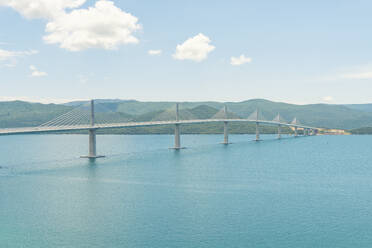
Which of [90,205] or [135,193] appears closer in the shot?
[90,205]

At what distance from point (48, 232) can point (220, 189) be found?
89.7ft

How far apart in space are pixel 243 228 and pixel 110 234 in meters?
13.2

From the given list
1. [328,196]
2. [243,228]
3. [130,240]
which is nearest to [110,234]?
[130,240]

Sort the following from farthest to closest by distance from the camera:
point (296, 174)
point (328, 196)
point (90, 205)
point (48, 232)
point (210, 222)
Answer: point (296, 174) → point (328, 196) → point (90, 205) → point (210, 222) → point (48, 232)

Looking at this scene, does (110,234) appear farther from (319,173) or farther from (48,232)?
(319,173)

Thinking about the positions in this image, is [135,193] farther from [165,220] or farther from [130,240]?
[130,240]

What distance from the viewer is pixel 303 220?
3800 centimetres

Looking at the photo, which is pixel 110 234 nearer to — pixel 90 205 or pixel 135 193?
pixel 90 205

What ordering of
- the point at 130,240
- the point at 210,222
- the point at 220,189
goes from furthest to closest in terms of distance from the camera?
the point at 220,189 → the point at 210,222 → the point at 130,240

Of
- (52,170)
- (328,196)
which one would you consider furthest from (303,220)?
(52,170)

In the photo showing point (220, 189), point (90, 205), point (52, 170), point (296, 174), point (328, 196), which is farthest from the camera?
point (52, 170)

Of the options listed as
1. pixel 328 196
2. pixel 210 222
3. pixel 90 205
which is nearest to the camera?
pixel 210 222

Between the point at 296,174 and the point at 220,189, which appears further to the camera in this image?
the point at 296,174

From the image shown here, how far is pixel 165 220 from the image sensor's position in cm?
3803
